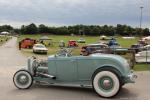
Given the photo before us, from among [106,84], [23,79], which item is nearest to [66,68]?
[106,84]

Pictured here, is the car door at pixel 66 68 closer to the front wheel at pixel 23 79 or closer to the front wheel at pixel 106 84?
the front wheel at pixel 106 84

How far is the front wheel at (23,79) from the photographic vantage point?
1072 cm

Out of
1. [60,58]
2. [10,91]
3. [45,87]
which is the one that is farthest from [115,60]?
[10,91]

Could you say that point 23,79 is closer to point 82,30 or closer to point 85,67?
point 85,67

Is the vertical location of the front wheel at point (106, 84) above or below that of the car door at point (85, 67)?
below

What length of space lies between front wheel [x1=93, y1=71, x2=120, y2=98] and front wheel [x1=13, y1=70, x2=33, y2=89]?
231cm

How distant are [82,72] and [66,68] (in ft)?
1.79

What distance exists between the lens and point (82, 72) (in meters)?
9.91

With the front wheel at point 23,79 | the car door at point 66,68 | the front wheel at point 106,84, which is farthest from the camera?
the front wheel at point 23,79

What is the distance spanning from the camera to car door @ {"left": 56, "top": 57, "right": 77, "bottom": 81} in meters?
10.0

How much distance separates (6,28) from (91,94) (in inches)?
7374

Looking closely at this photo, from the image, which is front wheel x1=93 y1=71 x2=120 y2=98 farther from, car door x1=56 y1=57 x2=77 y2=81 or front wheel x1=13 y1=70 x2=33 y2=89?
front wheel x1=13 y1=70 x2=33 y2=89

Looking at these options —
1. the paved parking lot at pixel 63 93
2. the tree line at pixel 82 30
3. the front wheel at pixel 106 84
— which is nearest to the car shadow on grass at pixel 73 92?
the paved parking lot at pixel 63 93

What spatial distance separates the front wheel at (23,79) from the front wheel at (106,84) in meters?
2.31
